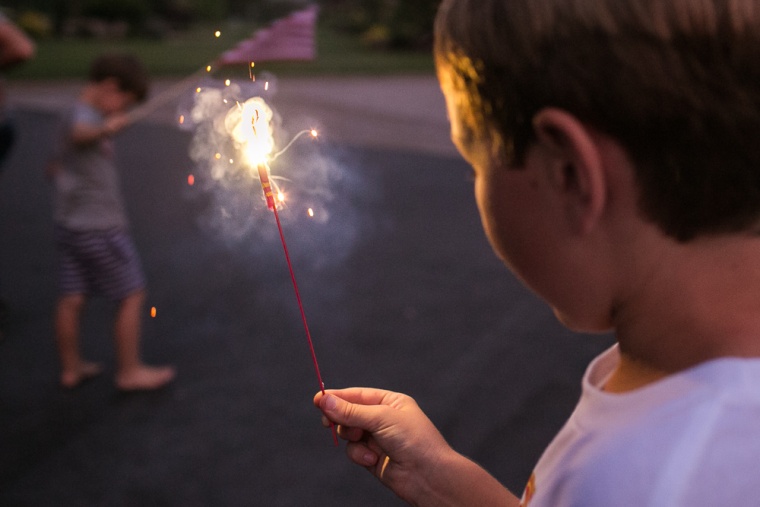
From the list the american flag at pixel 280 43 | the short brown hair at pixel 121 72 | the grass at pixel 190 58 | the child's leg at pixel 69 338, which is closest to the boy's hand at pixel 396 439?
the american flag at pixel 280 43

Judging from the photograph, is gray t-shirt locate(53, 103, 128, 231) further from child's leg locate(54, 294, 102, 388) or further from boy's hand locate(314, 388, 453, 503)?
boy's hand locate(314, 388, 453, 503)

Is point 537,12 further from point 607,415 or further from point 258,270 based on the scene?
point 258,270

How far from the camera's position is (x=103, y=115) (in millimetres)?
3973

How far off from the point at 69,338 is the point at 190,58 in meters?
18.0

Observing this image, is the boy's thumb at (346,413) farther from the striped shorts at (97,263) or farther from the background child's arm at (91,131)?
the background child's arm at (91,131)

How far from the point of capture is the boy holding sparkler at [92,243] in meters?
3.80

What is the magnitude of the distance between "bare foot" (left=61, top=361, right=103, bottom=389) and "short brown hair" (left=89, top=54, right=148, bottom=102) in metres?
1.49

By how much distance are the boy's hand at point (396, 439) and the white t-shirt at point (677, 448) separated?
Result: 1.49 feet

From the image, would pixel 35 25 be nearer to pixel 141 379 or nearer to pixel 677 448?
pixel 141 379

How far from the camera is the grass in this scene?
57.0 feet

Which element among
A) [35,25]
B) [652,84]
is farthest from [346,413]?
[35,25]

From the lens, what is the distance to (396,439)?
1.41 meters

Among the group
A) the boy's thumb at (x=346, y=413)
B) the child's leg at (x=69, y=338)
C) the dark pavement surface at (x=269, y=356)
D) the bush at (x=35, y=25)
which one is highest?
the bush at (x=35, y=25)

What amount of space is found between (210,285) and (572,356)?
8.27ft
